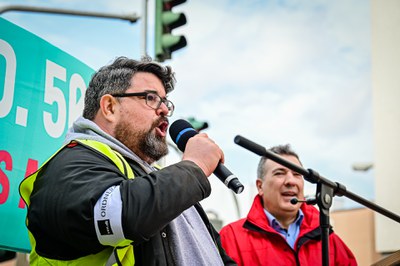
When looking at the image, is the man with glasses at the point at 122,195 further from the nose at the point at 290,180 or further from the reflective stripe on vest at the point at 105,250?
the nose at the point at 290,180

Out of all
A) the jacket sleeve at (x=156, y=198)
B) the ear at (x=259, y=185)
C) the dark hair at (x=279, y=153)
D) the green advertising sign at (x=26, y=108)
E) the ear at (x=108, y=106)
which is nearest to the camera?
the jacket sleeve at (x=156, y=198)

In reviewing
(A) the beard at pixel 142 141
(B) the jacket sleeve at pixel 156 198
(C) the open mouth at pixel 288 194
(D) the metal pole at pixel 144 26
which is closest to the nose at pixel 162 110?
(A) the beard at pixel 142 141

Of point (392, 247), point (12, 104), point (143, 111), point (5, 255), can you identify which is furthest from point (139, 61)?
point (392, 247)

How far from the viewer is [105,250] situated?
2604 mm

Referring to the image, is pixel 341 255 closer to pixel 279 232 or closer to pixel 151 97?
pixel 279 232

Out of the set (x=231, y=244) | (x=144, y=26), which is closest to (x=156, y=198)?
(x=231, y=244)

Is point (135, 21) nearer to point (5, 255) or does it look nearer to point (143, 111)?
point (5, 255)

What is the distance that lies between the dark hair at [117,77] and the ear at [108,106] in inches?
1.6

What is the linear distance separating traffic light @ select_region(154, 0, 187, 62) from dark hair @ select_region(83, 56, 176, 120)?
361cm

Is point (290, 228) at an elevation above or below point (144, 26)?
below

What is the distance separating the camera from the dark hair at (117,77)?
3.31 m

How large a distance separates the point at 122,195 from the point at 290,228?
105 inches

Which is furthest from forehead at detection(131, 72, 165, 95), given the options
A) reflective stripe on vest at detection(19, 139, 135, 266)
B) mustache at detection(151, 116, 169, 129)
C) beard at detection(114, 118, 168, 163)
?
reflective stripe on vest at detection(19, 139, 135, 266)

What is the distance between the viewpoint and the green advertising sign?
374 centimetres
